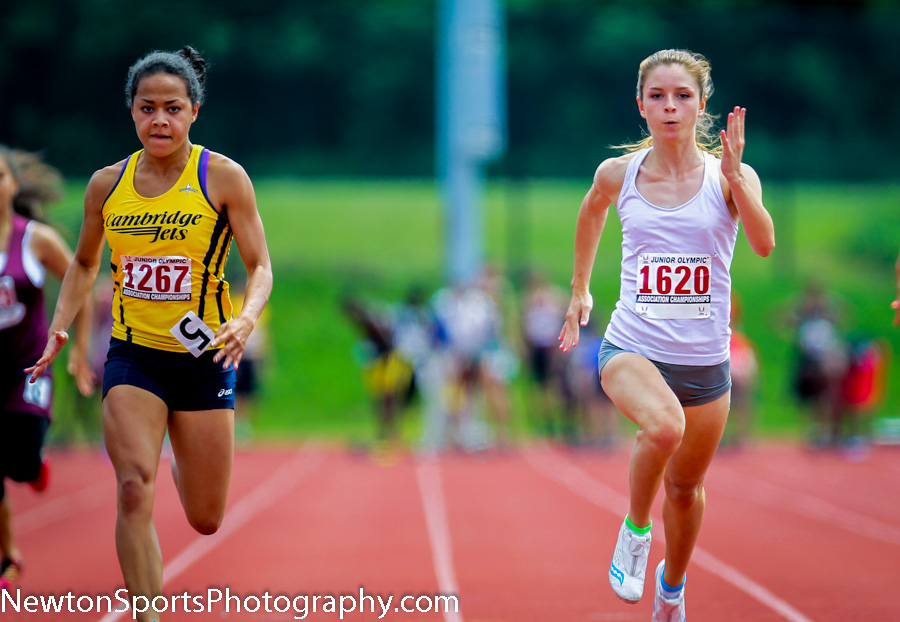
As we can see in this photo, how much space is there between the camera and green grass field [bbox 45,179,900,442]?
18.1 m

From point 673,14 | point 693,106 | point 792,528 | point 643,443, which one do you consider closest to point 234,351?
point 643,443

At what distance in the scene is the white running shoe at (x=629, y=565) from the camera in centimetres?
372

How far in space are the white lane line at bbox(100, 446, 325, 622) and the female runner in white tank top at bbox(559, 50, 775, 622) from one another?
2.48 metres

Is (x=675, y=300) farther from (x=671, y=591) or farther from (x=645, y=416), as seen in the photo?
→ (x=671, y=591)

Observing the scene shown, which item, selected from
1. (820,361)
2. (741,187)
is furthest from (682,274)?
(820,361)

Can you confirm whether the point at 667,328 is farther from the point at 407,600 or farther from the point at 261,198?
the point at 261,198

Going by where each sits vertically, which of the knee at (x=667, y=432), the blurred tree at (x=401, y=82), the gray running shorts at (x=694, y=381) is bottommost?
the knee at (x=667, y=432)

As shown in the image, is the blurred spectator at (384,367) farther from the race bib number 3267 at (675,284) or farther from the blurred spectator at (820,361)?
the race bib number 3267 at (675,284)

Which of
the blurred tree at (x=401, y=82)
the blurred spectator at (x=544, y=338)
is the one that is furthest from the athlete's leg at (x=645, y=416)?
the blurred tree at (x=401, y=82)

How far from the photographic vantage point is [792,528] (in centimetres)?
719

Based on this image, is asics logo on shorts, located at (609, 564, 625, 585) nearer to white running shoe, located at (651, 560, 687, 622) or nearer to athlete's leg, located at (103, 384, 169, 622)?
white running shoe, located at (651, 560, 687, 622)

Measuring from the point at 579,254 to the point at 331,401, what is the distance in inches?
537

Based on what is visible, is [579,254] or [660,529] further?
[660,529]

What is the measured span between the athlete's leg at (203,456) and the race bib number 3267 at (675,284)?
1.63 metres
